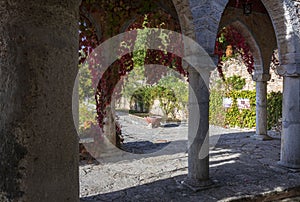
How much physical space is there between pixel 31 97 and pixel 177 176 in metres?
3.34

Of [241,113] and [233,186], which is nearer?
[233,186]

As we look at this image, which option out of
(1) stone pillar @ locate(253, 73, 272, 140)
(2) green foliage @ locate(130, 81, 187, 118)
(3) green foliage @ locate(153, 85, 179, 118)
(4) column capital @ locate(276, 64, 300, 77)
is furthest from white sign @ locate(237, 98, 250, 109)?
(4) column capital @ locate(276, 64, 300, 77)

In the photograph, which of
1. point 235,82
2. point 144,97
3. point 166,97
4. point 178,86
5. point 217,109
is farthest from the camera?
point 144,97

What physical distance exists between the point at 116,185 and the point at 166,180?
0.71 metres

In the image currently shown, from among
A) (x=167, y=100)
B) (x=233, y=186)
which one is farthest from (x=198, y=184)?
(x=167, y=100)

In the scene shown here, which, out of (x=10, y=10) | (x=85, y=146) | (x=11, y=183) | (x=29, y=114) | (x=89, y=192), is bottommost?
(x=89, y=192)

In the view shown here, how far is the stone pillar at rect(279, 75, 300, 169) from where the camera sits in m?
4.04

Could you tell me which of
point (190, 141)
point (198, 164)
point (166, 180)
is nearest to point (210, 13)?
point (190, 141)

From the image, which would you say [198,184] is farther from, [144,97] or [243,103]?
[144,97]

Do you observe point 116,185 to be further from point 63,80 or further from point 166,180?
point 63,80

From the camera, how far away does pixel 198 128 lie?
3.28 m

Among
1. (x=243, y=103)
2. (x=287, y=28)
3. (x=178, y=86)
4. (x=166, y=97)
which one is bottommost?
(x=243, y=103)

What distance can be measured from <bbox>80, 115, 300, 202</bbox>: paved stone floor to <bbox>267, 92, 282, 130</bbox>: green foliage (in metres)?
3.94

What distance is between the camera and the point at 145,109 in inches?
627
